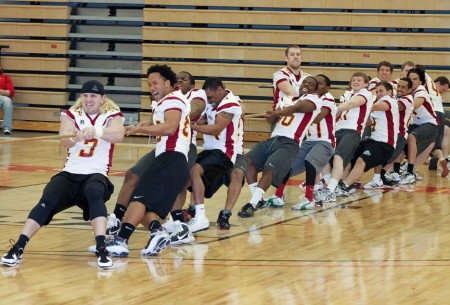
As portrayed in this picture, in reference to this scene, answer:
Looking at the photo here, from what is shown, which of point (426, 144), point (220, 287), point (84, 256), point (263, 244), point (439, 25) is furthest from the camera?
point (439, 25)

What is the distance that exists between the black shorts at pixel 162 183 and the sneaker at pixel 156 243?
14cm

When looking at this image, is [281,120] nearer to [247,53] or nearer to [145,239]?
[145,239]

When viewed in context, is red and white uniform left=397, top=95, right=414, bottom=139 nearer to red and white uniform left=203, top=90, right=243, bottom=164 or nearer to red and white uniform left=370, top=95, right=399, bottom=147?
red and white uniform left=370, top=95, right=399, bottom=147

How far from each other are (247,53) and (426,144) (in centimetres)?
577

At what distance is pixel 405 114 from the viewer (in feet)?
42.4

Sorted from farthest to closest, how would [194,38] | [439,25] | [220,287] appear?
[194,38] < [439,25] < [220,287]

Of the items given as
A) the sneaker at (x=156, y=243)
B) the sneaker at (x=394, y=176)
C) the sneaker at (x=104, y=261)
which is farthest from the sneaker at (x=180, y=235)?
the sneaker at (x=394, y=176)

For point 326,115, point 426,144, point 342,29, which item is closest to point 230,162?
point 326,115

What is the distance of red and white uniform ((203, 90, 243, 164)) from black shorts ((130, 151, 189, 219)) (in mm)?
1442

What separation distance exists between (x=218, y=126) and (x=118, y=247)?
6.33 feet

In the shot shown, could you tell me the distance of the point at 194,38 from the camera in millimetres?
19062

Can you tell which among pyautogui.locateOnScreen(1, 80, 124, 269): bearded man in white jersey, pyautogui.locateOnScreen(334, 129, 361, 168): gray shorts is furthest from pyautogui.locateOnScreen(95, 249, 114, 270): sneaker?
pyautogui.locateOnScreen(334, 129, 361, 168): gray shorts

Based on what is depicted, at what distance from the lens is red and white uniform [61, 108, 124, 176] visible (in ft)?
24.7

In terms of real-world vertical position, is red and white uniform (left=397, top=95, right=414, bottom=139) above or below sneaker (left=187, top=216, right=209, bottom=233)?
above
